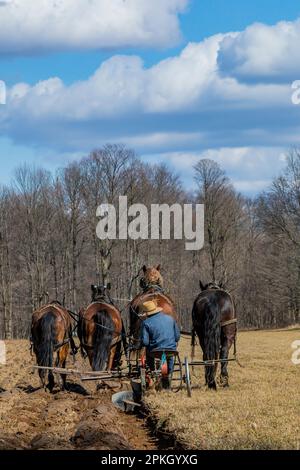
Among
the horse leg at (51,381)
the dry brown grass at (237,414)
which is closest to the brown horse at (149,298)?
the dry brown grass at (237,414)

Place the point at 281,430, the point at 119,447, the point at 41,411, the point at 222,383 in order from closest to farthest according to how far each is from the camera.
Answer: the point at 119,447, the point at 281,430, the point at 41,411, the point at 222,383

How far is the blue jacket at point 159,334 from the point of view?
571 inches

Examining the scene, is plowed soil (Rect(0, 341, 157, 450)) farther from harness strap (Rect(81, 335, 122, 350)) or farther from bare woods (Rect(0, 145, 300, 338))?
bare woods (Rect(0, 145, 300, 338))

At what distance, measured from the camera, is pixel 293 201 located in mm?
63375

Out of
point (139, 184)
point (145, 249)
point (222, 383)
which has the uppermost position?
point (139, 184)

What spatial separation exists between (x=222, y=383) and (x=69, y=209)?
44762 mm

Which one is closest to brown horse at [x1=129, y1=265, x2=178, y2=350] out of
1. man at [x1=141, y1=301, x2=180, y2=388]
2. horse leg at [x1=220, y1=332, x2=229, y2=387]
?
horse leg at [x1=220, y1=332, x2=229, y2=387]

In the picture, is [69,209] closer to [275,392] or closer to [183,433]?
[275,392]

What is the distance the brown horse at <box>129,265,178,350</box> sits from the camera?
16.4 m

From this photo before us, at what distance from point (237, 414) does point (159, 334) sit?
11.1 feet

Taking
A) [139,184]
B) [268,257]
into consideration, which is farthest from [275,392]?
[268,257]

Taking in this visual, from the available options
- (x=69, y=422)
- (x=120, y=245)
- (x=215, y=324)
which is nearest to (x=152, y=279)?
(x=215, y=324)

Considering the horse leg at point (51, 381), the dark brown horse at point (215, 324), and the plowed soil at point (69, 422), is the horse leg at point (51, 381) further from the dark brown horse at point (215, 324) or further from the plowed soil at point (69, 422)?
the dark brown horse at point (215, 324)
